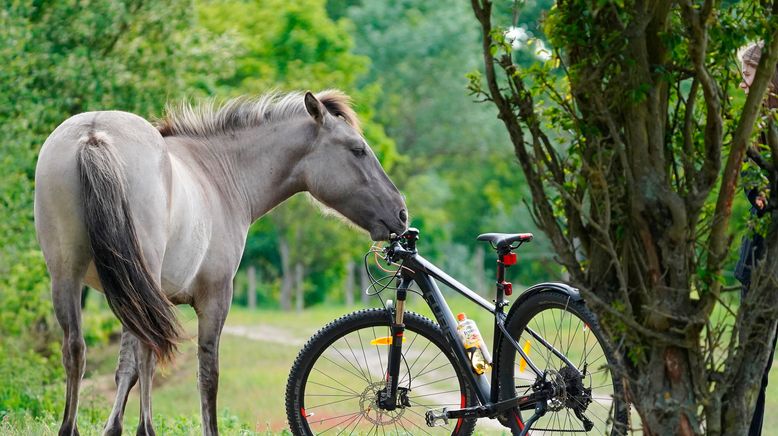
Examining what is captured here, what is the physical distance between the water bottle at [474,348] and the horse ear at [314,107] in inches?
59.4

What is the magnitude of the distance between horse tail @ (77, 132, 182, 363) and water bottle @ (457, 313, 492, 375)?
1391 millimetres

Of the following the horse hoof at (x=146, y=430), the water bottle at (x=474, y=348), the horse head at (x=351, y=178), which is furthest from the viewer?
the horse head at (x=351, y=178)

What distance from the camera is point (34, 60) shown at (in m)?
11.9

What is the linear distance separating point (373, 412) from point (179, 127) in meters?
1.90

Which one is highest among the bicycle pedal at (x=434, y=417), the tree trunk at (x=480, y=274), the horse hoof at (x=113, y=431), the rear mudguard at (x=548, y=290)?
the tree trunk at (x=480, y=274)

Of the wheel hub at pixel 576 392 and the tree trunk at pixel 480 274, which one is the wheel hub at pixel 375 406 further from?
the tree trunk at pixel 480 274

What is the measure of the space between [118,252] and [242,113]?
1.76 m

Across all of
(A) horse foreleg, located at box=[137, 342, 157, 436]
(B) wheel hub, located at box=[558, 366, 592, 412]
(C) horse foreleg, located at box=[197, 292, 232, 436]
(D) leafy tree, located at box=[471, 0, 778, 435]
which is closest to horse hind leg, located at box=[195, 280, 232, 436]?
(C) horse foreleg, located at box=[197, 292, 232, 436]

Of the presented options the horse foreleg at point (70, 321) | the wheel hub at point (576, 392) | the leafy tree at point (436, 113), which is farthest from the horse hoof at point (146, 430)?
the leafy tree at point (436, 113)

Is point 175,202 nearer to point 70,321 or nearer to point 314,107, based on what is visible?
point 70,321

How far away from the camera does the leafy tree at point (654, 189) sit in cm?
304

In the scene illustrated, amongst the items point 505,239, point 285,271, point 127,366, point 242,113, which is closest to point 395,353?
point 505,239

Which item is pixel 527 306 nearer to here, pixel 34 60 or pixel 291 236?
pixel 34 60

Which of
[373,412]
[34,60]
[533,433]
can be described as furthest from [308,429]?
[34,60]
